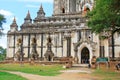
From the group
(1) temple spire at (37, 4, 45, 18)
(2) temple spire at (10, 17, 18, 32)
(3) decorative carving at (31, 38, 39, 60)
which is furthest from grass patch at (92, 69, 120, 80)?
(1) temple spire at (37, 4, 45, 18)

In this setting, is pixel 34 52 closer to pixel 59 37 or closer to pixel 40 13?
pixel 59 37

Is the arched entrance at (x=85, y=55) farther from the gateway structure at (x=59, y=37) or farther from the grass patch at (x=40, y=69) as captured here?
the grass patch at (x=40, y=69)

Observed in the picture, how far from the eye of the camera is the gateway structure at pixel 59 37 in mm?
51906

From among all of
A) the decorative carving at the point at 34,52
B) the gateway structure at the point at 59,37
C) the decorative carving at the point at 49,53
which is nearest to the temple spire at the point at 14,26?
the gateway structure at the point at 59,37

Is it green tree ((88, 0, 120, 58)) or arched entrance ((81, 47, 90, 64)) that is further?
arched entrance ((81, 47, 90, 64))

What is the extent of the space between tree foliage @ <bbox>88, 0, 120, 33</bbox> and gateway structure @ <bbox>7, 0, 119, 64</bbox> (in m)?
15.6

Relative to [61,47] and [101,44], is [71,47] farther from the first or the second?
[101,44]

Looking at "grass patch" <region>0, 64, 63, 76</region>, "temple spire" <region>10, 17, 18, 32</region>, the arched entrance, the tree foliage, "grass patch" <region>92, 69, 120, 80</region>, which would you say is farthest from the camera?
"temple spire" <region>10, 17, 18, 32</region>

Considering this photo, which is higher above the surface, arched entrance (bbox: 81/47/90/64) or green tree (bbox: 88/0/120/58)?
green tree (bbox: 88/0/120/58)

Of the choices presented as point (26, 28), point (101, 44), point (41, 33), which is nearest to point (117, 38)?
point (101, 44)

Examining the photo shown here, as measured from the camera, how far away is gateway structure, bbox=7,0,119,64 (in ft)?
170

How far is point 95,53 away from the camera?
51.1 metres

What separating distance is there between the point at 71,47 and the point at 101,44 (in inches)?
217

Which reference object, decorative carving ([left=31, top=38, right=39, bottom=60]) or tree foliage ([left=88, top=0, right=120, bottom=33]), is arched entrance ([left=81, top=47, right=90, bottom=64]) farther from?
tree foliage ([left=88, top=0, right=120, bottom=33])
